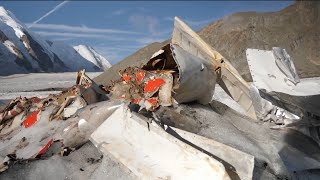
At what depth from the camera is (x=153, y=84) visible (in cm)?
387

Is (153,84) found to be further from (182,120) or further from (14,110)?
(14,110)

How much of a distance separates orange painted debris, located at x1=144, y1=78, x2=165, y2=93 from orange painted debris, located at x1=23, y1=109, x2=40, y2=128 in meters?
1.29

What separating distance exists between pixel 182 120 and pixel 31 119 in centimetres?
174

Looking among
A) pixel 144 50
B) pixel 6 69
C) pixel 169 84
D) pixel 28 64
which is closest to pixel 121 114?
pixel 169 84

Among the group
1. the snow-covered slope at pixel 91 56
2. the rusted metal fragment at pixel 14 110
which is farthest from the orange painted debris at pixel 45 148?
the snow-covered slope at pixel 91 56

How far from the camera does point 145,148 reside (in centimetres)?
275

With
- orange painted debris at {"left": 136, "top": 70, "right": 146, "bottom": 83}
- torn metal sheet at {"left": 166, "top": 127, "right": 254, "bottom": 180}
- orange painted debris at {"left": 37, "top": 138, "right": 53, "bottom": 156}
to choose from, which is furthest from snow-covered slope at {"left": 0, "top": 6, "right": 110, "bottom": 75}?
A: torn metal sheet at {"left": 166, "top": 127, "right": 254, "bottom": 180}

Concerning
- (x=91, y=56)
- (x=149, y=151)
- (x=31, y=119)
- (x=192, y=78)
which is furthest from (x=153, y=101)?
(x=91, y=56)

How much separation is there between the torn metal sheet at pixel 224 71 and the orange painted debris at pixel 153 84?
594 mm

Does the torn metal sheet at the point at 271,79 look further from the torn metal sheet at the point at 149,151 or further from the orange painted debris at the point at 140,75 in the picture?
the torn metal sheet at the point at 149,151

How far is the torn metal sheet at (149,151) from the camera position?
2516 mm

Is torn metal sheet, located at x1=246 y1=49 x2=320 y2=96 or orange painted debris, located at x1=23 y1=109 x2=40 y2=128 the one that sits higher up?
torn metal sheet, located at x1=246 y1=49 x2=320 y2=96

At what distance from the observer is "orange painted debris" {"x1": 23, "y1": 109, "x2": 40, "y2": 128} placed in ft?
13.4

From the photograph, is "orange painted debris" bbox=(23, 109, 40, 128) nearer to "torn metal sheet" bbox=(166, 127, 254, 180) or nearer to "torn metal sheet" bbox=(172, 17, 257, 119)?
"torn metal sheet" bbox=(172, 17, 257, 119)
